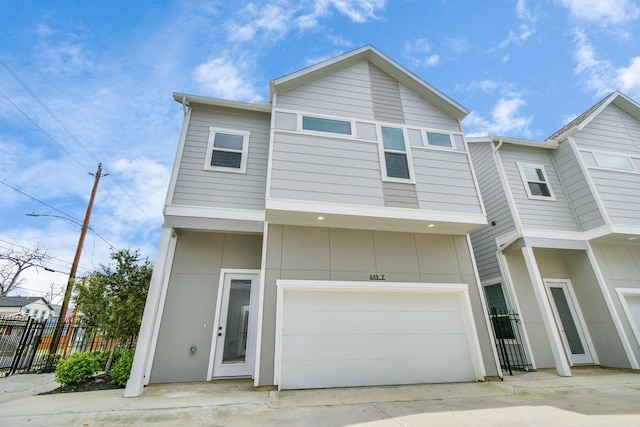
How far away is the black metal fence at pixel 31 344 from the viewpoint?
6963 mm

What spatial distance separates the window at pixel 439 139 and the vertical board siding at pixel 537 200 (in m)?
2.56

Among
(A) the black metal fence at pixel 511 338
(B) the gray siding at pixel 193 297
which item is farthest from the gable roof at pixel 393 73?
(A) the black metal fence at pixel 511 338

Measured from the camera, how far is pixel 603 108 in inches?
334

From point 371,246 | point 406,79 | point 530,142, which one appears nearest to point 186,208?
point 371,246

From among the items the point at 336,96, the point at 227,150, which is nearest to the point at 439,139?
the point at 336,96

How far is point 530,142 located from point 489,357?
6679 millimetres

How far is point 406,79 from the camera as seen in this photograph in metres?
7.27

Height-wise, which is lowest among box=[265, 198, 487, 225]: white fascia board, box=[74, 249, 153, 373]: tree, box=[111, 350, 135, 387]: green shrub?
box=[111, 350, 135, 387]: green shrub

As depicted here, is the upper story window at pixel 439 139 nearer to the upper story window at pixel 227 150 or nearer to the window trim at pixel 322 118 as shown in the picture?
the window trim at pixel 322 118

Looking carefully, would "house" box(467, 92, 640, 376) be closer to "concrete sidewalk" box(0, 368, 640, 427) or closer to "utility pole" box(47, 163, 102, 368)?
"concrete sidewalk" box(0, 368, 640, 427)

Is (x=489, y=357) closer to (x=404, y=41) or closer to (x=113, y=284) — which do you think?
(x=113, y=284)

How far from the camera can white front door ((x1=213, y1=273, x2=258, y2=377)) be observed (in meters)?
5.45

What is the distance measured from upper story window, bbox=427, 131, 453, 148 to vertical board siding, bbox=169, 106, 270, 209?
14.1 ft

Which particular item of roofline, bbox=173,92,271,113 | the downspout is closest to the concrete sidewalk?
the downspout
